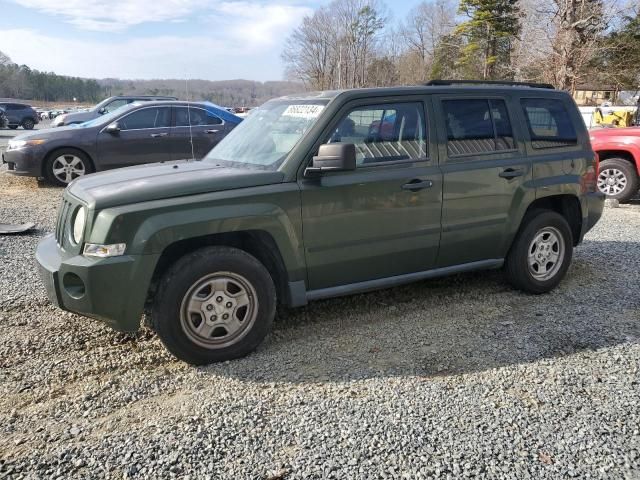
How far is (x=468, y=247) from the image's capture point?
14.3ft

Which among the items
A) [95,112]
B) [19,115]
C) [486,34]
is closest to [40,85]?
[19,115]

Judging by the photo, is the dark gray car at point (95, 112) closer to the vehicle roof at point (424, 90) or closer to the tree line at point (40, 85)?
the vehicle roof at point (424, 90)

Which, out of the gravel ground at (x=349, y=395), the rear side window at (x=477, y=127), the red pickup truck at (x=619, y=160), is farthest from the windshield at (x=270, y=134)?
the red pickup truck at (x=619, y=160)

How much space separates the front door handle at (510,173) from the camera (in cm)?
436

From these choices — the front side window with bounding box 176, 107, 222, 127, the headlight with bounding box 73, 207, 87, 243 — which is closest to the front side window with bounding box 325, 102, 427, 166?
the headlight with bounding box 73, 207, 87, 243

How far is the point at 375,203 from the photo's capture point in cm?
381

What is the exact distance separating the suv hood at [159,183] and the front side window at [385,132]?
2.11 feet

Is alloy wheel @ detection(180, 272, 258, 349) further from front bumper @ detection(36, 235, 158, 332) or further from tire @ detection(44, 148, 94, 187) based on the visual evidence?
tire @ detection(44, 148, 94, 187)

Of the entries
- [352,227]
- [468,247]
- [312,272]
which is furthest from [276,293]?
[468,247]

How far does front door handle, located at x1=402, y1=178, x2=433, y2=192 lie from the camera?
392 centimetres

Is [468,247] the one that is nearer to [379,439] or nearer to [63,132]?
[379,439]

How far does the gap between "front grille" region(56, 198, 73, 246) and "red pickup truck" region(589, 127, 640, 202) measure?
862 centimetres

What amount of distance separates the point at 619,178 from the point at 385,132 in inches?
288

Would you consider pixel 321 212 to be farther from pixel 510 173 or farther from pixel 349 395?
pixel 510 173
